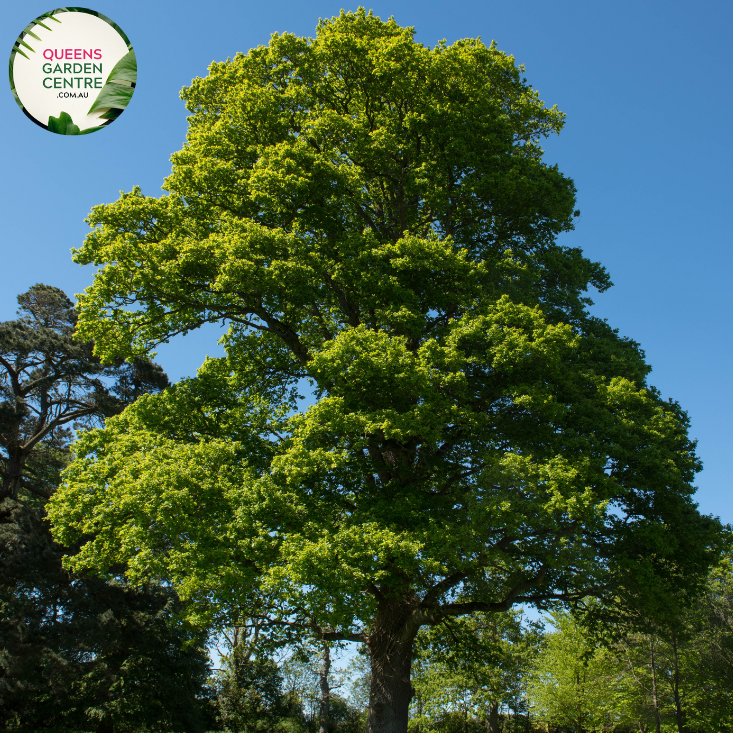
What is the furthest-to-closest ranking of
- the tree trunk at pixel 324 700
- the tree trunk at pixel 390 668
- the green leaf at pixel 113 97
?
1. the tree trunk at pixel 324 700
2. the tree trunk at pixel 390 668
3. the green leaf at pixel 113 97

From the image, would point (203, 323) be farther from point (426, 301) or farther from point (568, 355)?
point (568, 355)

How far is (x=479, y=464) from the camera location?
11.9 metres

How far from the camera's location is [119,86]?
10.2 metres

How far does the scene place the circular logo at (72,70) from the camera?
9688 millimetres

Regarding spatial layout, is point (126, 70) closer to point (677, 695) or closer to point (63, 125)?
point (63, 125)

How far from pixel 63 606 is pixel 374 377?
15710mm

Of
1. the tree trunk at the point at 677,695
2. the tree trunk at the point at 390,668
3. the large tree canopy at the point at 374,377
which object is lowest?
the tree trunk at the point at 677,695

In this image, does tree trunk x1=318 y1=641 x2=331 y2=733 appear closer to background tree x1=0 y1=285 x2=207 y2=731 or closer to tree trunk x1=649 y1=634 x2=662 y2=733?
background tree x1=0 y1=285 x2=207 y2=731

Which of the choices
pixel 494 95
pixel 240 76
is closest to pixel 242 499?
pixel 240 76

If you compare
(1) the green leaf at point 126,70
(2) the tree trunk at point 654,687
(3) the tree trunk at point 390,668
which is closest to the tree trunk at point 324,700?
(2) the tree trunk at point 654,687

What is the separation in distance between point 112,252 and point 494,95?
10981 millimetres

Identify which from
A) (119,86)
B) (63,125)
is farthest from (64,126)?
(119,86)

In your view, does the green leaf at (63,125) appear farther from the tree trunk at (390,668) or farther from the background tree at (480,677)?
the background tree at (480,677)

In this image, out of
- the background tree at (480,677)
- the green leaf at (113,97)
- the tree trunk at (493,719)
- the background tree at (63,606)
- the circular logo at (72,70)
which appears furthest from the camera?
the tree trunk at (493,719)
